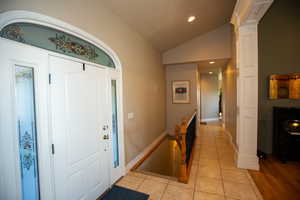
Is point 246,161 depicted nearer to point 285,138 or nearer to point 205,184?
point 205,184

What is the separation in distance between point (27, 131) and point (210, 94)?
843cm

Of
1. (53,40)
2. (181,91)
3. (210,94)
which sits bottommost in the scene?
(210,94)

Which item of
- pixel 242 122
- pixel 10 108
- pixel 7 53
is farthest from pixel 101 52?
pixel 242 122

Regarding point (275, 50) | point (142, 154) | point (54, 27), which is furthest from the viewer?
point (142, 154)

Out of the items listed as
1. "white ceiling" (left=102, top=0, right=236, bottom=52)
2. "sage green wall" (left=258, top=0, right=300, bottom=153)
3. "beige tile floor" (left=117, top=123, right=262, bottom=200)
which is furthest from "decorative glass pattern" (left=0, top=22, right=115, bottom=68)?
"sage green wall" (left=258, top=0, right=300, bottom=153)

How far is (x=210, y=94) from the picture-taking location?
7906 mm

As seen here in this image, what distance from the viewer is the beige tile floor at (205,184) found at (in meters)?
1.92

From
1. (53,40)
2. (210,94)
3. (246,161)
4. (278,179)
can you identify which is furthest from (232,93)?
(210,94)

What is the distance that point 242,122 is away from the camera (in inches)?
100

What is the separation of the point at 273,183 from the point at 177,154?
235 cm

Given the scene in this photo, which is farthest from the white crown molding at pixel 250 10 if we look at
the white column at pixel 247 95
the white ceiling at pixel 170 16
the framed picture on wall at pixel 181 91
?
the framed picture on wall at pixel 181 91

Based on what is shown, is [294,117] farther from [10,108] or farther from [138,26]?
[10,108]

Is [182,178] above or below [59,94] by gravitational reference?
below

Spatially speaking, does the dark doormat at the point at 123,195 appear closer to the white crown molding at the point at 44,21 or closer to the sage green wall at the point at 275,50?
the white crown molding at the point at 44,21
